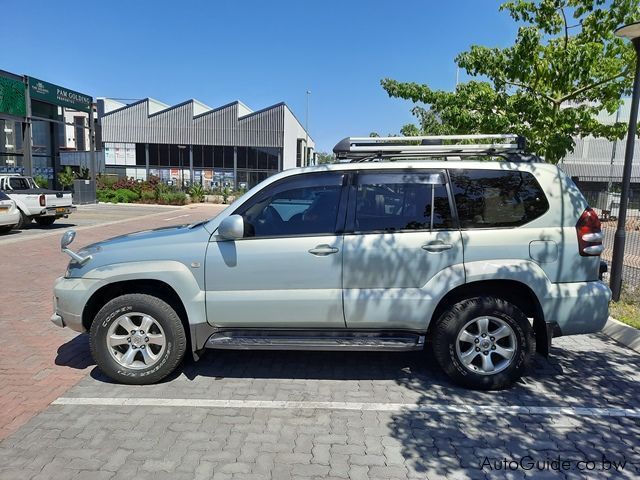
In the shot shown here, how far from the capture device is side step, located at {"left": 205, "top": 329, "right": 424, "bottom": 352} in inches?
152

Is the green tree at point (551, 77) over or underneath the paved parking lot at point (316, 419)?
over

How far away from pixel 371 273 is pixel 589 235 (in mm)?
1797

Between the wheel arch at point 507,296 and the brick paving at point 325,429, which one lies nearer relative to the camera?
the brick paving at point 325,429

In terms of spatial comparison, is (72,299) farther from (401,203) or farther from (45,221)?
(45,221)

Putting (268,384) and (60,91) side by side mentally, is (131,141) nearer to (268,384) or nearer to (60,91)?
(60,91)

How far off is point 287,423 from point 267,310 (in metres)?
0.89

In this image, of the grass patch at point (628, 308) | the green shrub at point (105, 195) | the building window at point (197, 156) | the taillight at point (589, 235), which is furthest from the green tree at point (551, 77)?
the building window at point (197, 156)

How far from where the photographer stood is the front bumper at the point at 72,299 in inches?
157

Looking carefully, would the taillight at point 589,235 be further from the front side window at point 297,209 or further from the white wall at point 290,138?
the white wall at point 290,138

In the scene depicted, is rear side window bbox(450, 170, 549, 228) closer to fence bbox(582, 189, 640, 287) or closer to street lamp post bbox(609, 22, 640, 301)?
street lamp post bbox(609, 22, 640, 301)

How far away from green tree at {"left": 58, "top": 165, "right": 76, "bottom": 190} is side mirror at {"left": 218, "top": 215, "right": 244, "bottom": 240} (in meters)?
31.9

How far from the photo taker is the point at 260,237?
12.9ft

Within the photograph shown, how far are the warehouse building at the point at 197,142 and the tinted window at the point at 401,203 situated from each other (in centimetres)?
4249

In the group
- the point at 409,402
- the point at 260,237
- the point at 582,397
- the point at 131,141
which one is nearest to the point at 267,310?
the point at 260,237
